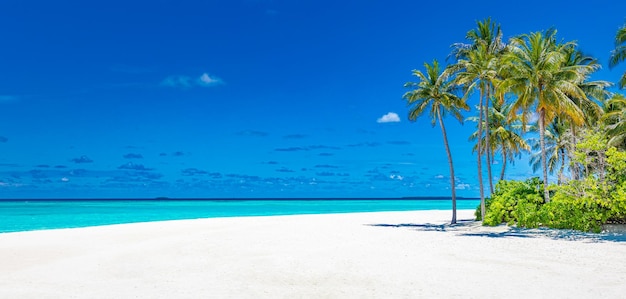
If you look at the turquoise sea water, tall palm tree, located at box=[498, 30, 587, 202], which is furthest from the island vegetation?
the turquoise sea water

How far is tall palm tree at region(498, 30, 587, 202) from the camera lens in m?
22.7

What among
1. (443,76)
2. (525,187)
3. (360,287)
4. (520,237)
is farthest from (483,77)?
(360,287)

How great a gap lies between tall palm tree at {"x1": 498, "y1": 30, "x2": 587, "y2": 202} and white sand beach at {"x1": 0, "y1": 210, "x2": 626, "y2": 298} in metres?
6.27

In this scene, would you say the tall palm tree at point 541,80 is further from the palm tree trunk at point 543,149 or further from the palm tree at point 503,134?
the palm tree at point 503,134

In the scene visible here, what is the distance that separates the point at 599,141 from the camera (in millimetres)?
21094

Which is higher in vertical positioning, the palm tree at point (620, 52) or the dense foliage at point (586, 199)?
the palm tree at point (620, 52)

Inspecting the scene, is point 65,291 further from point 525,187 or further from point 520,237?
point 525,187

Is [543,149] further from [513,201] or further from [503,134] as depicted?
[503,134]

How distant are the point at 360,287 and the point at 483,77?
19645mm

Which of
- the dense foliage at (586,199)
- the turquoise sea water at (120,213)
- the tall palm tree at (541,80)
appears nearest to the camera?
the dense foliage at (586,199)

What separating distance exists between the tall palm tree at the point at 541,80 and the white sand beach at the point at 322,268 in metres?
6.27

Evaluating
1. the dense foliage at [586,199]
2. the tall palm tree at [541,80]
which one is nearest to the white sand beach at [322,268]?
the dense foliage at [586,199]

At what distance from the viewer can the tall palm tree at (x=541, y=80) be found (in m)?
22.7

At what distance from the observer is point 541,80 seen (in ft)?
75.6
